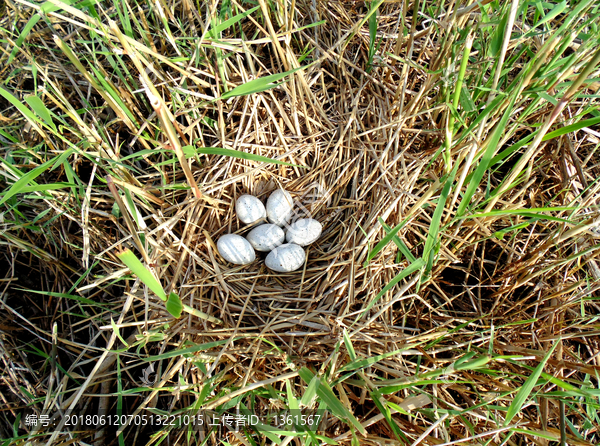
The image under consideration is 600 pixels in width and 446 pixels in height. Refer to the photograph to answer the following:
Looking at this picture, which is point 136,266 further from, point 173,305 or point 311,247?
point 311,247

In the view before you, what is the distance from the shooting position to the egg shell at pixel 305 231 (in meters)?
1.34

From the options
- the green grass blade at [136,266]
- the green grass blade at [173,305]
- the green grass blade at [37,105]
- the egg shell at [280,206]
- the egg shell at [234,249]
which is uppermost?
the green grass blade at [37,105]

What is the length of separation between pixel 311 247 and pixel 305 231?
3.9 inches

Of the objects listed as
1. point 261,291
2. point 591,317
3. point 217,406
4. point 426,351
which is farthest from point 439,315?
point 217,406

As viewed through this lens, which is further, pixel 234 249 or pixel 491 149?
pixel 234 249

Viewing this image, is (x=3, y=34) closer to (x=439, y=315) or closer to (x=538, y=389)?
(x=439, y=315)

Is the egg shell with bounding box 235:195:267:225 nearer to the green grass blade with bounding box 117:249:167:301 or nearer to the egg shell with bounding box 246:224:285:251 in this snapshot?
the egg shell with bounding box 246:224:285:251

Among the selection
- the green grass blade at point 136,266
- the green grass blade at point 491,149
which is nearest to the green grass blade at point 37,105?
the green grass blade at point 136,266

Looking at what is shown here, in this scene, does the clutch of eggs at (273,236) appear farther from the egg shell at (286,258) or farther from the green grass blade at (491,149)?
the green grass blade at (491,149)

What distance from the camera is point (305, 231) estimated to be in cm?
133

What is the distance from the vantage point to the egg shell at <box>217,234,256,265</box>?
1.27m

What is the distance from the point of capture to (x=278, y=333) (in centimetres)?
113

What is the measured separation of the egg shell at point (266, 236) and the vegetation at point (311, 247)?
58 mm

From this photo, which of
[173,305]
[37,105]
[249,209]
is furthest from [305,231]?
[37,105]
